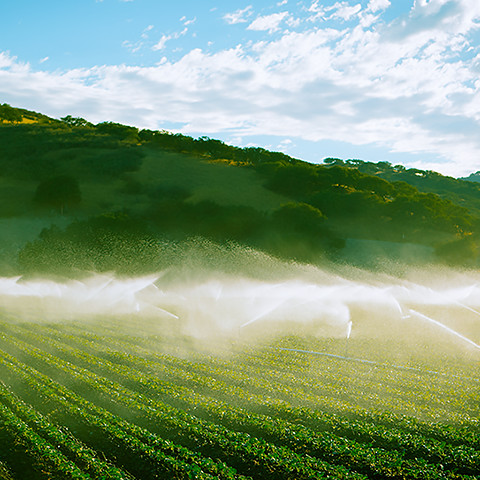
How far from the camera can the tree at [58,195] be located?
6156cm

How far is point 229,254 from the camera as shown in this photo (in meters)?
52.8

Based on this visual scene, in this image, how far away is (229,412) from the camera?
1184 centimetres

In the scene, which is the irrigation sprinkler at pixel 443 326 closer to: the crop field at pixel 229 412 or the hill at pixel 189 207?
the crop field at pixel 229 412

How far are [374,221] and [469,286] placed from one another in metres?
21.5

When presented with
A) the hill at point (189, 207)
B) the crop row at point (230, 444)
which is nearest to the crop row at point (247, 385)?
the crop row at point (230, 444)

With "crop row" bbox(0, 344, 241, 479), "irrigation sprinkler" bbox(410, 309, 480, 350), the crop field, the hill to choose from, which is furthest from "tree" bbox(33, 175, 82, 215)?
"crop row" bbox(0, 344, 241, 479)

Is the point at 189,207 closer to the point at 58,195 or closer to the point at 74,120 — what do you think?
the point at 58,195

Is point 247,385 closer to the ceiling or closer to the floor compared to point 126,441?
closer to the ceiling

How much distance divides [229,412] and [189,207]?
52.7 m

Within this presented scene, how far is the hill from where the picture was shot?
4972 cm

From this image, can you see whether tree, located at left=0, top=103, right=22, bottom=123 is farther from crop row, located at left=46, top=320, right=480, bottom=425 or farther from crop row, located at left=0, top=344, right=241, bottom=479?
crop row, located at left=0, top=344, right=241, bottom=479

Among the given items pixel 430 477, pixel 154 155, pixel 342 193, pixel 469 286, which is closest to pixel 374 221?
pixel 342 193

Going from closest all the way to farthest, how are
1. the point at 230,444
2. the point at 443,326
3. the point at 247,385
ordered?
the point at 230,444
the point at 247,385
the point at 443,326

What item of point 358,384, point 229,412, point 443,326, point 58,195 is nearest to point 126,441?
point 229,412
